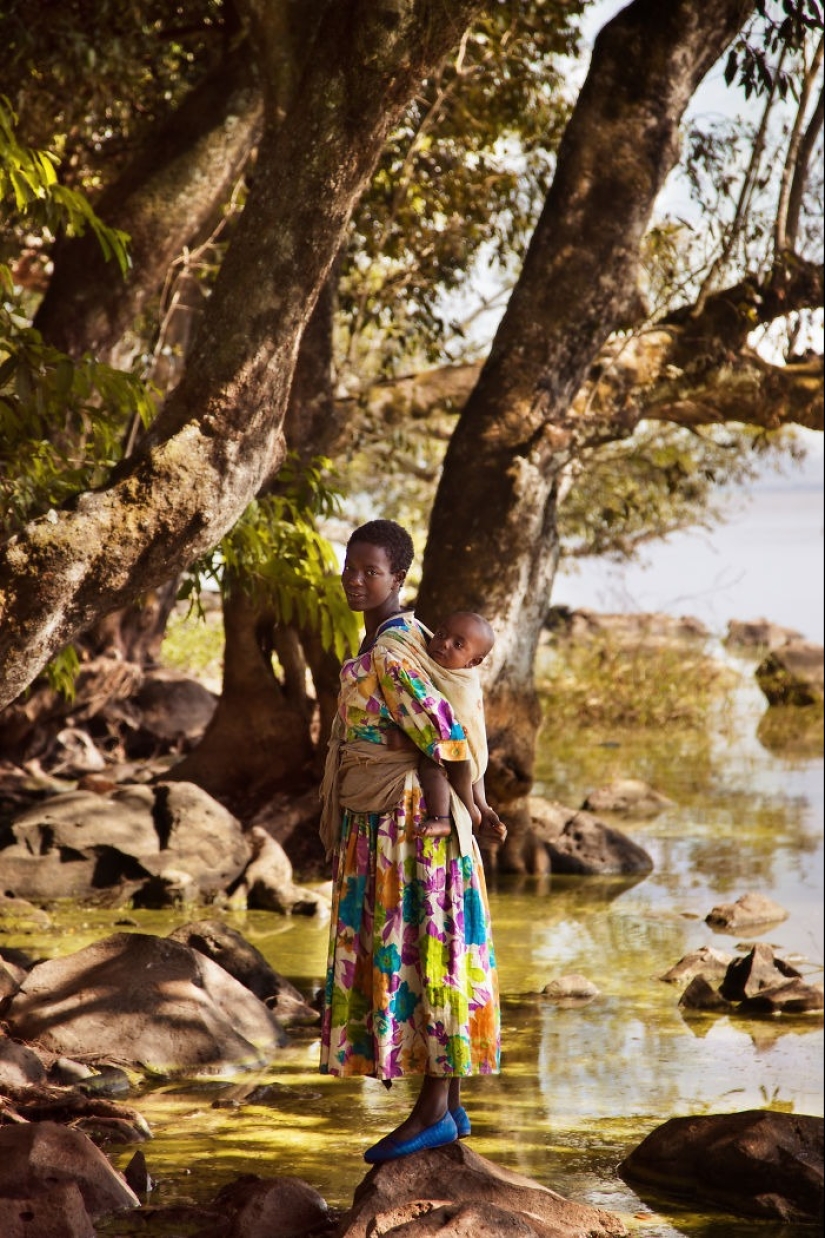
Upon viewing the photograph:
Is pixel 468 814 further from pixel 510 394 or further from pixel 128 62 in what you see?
pixel 128 62

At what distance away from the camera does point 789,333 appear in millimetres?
13133

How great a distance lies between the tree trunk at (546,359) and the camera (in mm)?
10531

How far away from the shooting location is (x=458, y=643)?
14.8 feet

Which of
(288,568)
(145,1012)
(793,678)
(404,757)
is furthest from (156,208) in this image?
(793,678)

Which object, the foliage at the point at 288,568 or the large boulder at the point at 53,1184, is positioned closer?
the large boulder at the point at 53,1184

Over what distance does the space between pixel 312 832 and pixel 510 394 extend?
3596mm

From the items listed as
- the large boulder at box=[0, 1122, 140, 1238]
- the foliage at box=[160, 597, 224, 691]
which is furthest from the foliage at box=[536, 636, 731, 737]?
the large boulder at box=[0, 1122, 140, 1238]

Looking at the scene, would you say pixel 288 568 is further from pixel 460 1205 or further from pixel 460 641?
pixel 460 1205

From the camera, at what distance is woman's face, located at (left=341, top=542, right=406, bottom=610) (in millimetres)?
4570

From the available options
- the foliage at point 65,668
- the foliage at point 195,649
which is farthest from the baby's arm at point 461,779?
the foliage at point 195,649

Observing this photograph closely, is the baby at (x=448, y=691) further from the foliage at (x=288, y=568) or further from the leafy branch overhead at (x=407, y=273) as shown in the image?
the foliage at (x=288, y=568)

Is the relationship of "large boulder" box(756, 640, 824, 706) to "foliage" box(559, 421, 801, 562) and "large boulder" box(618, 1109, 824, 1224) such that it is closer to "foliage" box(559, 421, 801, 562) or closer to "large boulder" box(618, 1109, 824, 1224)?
"foliage" box(559, 421, 801, 562)

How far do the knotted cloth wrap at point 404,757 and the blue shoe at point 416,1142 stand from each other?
83cm

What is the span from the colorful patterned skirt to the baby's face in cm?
42
